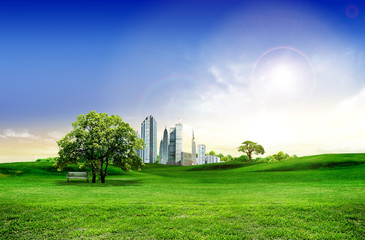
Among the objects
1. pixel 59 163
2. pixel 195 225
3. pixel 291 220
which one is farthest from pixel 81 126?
pixel 291 220

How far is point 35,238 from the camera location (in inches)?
392

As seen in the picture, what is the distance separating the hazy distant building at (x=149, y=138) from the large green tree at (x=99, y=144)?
66.9 metres

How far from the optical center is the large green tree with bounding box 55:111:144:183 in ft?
98.7

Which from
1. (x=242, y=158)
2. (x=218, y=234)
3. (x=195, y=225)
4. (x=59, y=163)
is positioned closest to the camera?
(x=218, y=234)

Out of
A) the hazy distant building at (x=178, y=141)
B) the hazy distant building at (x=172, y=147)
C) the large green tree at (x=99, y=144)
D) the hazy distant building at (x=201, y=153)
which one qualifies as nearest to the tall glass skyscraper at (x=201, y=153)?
the hazy distant building at (x=201, y=153)

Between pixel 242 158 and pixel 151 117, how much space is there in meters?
83.4

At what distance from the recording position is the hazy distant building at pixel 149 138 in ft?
325

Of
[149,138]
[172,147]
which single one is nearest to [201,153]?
[172,147]

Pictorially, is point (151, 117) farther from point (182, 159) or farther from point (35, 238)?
point (35, 238)

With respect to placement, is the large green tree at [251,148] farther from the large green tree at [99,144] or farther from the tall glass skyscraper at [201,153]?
the large green tree at [99,144]

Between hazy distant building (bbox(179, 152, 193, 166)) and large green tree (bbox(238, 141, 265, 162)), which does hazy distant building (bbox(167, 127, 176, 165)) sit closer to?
hazy distant building (bbox(179, 152, 193, 166))

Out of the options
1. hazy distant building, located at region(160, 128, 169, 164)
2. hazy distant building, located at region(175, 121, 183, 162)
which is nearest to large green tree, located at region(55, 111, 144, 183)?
hazy distant building, located at region(175, 121, 183, 162)

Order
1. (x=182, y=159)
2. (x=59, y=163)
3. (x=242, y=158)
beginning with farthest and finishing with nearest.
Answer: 1. (x=242, y=158)
2. (x=182, y=159)
3. (x=59, y=163)

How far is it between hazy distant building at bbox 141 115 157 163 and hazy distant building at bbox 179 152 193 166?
11.3 metres
